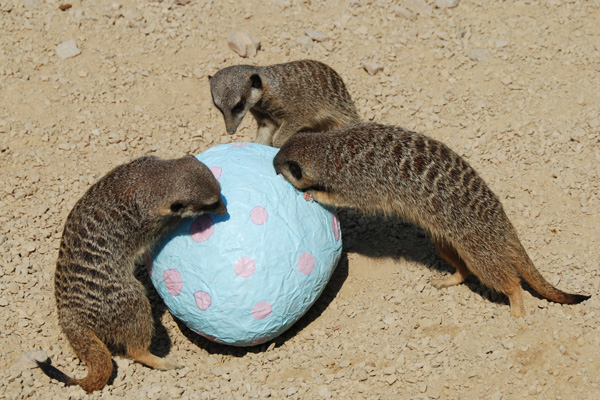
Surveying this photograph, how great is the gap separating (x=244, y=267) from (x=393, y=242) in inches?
61.8

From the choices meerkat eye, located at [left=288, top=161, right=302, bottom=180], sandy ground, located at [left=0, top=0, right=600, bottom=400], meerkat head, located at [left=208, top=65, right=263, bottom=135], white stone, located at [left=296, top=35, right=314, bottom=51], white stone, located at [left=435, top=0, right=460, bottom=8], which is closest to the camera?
sandy ground, located at [left=0, top=0, right=600, bottom=400]

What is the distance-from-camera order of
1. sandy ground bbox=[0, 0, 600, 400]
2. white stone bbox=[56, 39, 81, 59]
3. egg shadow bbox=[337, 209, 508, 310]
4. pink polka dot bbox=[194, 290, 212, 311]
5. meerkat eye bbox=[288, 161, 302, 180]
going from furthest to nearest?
white stone bbox=[56, 39, 81, 59] < egg shadow bbox=[337, 209, 508, 310] < meerkat eye bbox=[288, 161, 302, 180] < sandy ground bbox=[0, 0, 600, 400] < pink polka dot bbox=[194, 290, 212, 311]

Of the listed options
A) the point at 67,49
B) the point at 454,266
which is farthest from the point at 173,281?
the point at 67,49

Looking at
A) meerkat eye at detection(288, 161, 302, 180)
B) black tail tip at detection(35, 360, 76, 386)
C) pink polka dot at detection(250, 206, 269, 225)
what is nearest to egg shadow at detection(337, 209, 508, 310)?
meerkat eye at detection(288, 161, 302, 180)

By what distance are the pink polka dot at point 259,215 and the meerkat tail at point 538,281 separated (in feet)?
5.11

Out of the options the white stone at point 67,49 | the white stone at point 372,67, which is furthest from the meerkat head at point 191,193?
the white stone at point 67,49

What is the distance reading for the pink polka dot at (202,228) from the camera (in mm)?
3838

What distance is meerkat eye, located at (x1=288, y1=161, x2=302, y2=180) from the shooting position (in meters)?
4.09

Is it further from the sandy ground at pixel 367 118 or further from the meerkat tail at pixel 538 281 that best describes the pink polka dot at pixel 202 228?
the meerkat tail at pixel 538 281

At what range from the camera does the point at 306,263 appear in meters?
3.91

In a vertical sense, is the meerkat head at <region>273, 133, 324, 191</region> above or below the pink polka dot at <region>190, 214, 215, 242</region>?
above

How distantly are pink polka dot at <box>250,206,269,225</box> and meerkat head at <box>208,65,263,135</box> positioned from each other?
1183 mm

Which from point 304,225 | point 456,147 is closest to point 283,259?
point 304,225

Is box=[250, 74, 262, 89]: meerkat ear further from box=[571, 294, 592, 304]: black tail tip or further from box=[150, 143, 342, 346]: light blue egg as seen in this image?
box=[571, 294, 592, 304]: black tail tip
